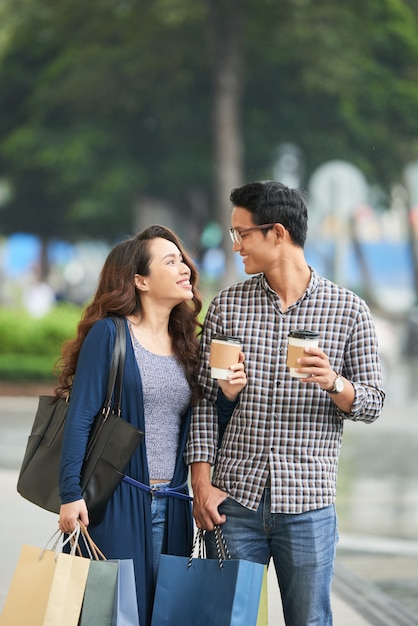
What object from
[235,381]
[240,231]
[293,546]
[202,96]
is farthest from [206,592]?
[202,96]

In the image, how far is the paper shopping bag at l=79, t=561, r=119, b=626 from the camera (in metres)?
3.10

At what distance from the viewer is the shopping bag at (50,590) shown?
306 centimetres

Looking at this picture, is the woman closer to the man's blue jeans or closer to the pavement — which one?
the man's blue jeans

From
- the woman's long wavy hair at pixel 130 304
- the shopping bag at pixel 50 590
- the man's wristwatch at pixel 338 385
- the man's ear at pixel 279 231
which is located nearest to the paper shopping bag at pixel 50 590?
the shopping bag at pixel 50 590

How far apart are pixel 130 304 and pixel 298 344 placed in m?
0.67

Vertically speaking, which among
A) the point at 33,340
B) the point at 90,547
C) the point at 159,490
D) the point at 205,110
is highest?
the point at 205,110

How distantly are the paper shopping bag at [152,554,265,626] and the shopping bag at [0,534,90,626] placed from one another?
24 centimetres

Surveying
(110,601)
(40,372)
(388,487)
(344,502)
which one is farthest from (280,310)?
(40,372)

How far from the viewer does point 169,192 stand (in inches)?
981

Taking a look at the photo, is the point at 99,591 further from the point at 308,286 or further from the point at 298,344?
the point at 308,286

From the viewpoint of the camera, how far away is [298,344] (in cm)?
296

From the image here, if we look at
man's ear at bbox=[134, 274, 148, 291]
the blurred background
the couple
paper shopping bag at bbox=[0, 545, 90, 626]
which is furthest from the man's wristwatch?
the blurred background

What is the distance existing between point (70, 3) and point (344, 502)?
1936cm

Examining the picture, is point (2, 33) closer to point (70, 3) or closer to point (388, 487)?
point (70, 3)
